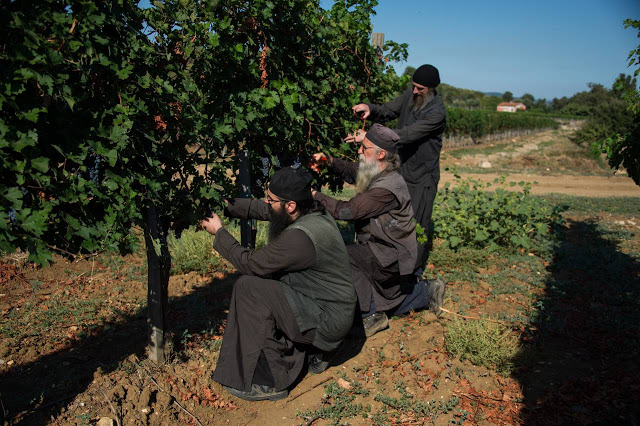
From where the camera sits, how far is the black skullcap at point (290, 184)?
348cm

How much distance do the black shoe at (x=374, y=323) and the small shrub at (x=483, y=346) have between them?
62 centimetres

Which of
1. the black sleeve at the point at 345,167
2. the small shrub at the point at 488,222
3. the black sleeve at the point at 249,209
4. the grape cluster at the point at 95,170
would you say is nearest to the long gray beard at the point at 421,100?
the black sleeve at the point at 345,167

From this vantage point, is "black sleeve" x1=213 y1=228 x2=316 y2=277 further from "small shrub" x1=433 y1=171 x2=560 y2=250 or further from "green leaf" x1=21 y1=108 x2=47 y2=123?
"small shrub" x1=433 y1=171 x2=560 y2=250

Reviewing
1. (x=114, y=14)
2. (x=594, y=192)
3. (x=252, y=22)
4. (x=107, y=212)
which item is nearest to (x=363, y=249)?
(x=252, y=22)

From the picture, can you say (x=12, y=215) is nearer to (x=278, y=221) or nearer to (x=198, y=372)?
(x=278, y=221)

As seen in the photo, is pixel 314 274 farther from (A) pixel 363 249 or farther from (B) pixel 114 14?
(B) pixel 114 14

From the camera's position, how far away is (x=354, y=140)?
15.9 feet

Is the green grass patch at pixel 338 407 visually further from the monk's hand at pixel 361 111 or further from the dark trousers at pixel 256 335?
the monk's hand at pixel 361 111

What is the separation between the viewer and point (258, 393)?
3.61 meters

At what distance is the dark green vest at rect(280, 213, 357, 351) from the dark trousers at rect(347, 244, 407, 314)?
76 cm

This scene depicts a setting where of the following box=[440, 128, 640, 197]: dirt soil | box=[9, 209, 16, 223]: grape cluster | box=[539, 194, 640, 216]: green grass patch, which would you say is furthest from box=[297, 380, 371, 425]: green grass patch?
box=[440, 128, 640, 197]: dirt soil

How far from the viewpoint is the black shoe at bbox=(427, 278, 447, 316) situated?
5047 millimetres

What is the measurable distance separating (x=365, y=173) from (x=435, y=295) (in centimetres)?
146

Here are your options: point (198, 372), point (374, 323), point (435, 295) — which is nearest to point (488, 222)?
point (435, 295)
